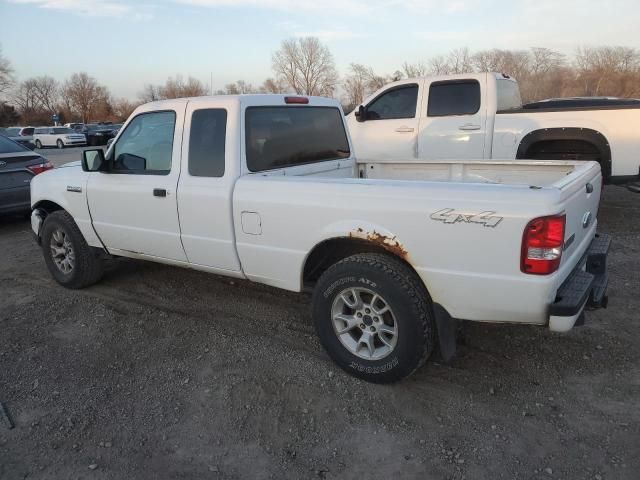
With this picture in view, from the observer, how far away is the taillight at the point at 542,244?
100.0 inches

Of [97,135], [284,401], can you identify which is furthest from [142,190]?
[97,135]

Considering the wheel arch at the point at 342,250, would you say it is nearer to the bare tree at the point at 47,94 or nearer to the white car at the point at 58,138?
the white car at the point at 58,138

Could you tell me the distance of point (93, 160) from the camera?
14.3ft

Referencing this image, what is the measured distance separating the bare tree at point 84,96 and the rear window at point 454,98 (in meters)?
82.2

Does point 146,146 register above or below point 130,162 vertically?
above

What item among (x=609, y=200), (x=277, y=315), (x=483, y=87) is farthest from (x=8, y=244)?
(x=609, y=200)

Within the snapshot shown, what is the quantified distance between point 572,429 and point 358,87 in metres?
48.9

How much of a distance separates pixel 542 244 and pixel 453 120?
500 centimetres

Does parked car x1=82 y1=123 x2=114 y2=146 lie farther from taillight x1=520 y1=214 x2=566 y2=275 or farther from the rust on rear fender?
taillight x1=520 y1=214 x2=566 y2=275

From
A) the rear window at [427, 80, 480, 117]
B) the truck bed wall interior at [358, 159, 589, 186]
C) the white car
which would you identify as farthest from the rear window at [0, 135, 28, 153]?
the white car

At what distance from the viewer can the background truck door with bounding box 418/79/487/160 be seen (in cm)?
708

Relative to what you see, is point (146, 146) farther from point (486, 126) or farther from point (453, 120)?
point (486, 126)

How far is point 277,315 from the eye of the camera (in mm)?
4367

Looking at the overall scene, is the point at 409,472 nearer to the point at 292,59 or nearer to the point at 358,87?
the point at 358,87
